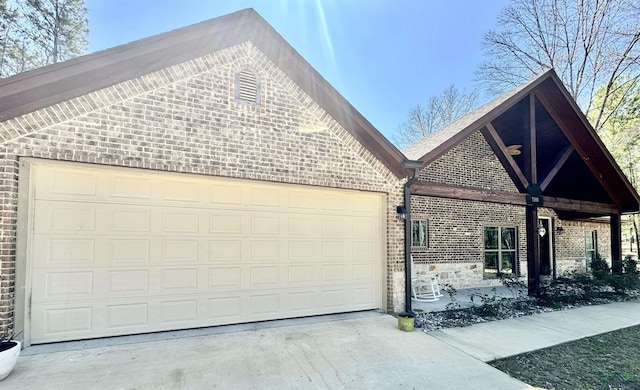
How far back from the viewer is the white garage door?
452 cm

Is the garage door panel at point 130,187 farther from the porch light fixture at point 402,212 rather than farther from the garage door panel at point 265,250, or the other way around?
the porch light fixture at point 402,212

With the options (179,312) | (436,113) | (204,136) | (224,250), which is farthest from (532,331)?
(436,113)

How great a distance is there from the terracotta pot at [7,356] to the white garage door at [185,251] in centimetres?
81

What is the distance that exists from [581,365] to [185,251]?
626 centimetres

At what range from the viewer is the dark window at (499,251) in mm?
10930

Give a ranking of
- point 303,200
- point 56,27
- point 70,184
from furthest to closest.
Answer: point 56,27 → point 303,200 → point 70,184

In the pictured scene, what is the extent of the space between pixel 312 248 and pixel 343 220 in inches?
35.7

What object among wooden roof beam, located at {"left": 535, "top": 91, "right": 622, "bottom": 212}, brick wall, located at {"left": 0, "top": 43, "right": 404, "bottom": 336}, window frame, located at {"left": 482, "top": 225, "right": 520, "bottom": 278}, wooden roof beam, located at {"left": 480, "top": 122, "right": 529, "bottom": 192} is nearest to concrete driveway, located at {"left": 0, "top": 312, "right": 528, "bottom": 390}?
brick wall, located at {"left": 0, "top": 43, "right": 404, "bottom": 336}

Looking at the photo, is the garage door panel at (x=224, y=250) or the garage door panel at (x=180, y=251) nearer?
the garage door panel at (x=180, y=251)

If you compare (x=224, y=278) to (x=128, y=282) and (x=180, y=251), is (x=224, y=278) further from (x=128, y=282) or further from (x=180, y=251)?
(x=128, y=282)

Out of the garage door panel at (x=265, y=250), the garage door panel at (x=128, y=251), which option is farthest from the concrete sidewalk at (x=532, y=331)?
the garage door panel at (x=128, y=251)

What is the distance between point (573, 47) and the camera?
1778cm

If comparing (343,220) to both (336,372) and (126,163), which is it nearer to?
(336,372)

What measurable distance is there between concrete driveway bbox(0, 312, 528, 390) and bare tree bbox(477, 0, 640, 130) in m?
20.1
